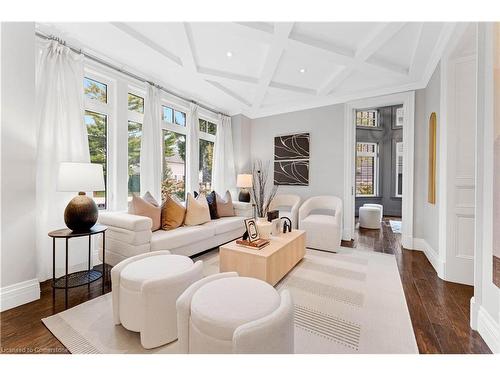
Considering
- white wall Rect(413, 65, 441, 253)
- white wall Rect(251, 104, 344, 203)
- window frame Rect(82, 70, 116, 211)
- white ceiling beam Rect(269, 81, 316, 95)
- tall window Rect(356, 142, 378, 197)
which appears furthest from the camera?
tall window Rect(356, 142, 378, 197)

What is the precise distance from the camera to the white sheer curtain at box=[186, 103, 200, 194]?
433 centimetres

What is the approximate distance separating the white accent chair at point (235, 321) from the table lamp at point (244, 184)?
11.6 ft

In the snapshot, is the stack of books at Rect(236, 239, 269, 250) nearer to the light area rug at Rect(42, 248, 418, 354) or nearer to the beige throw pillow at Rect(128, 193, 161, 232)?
the light area rug at Rect(42, 248, 418, 354)

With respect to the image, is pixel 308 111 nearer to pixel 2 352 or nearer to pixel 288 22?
pixel 288 22

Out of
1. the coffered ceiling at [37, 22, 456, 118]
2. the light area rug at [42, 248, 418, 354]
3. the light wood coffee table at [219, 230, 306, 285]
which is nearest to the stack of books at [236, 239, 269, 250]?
the light wood coffee table at [219, 230, 306, 285]

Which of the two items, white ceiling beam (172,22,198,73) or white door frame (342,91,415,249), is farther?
white door frame (342,91,415,249)

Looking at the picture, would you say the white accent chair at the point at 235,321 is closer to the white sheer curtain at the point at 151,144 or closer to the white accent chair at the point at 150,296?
the white accent chair at the point at 150,296

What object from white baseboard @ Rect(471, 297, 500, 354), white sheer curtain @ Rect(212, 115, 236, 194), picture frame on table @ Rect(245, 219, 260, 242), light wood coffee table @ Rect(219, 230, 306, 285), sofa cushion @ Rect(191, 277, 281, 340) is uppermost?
white sheer curtain @ Rect(212, 115, 236, 194)

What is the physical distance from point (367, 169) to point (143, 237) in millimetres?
7138

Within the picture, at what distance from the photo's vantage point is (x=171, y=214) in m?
3.00

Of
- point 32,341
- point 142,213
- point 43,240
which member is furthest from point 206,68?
point 32,341

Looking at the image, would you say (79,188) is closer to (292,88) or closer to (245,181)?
(245,181)

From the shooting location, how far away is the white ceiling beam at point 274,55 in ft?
7.91

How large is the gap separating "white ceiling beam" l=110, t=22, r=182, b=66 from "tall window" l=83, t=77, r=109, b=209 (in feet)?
3.22
